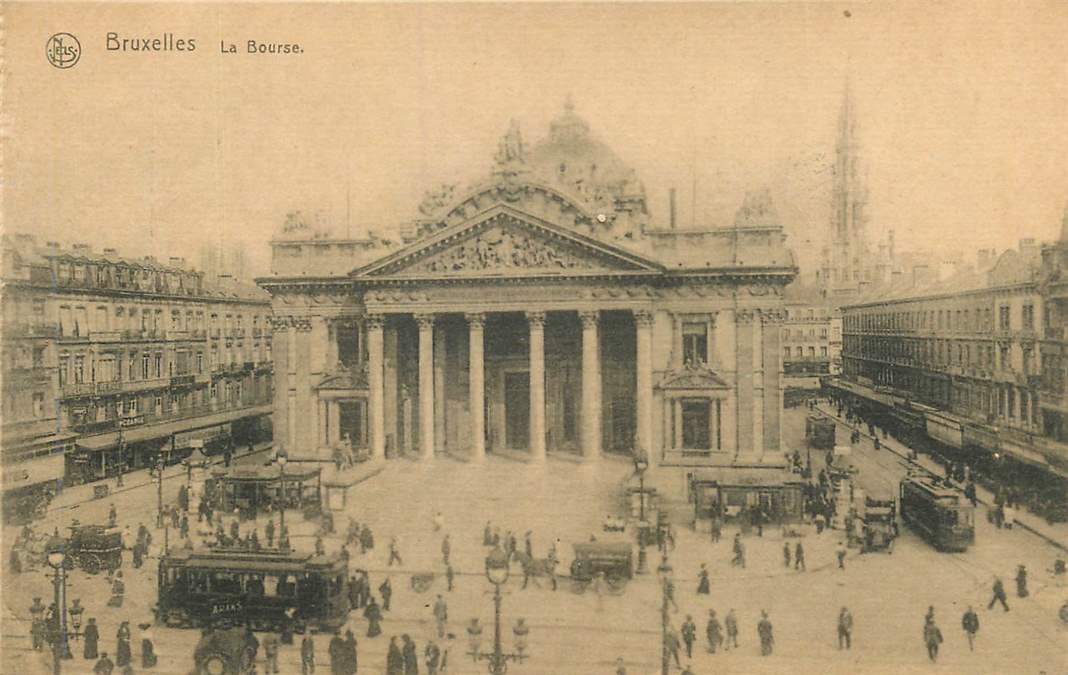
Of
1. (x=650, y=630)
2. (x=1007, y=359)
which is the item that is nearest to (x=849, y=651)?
(x=650, y=630)

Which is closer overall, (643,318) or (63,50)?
→ (63,50)

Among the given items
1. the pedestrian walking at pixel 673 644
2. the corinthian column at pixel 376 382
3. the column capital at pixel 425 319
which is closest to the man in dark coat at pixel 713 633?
the pedestrian walking at pixel 673 644

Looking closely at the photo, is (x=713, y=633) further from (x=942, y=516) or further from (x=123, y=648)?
(x=123, y=648)

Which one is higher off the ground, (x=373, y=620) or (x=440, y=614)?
(x=440, y=614)

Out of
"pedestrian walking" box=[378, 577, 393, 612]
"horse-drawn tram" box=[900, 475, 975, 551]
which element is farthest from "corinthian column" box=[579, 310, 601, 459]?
"pedestrian walking" box=[378, 577, 393, 612]

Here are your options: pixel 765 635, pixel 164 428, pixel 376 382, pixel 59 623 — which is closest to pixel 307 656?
pixel 59 623

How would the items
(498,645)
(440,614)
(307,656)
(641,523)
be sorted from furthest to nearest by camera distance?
1. (641,523)
2. (440,614)
3. (307,656)
4. (498,645)

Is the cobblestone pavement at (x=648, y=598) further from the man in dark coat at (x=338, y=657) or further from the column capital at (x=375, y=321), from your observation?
the column capital at (x=375, y=321)
